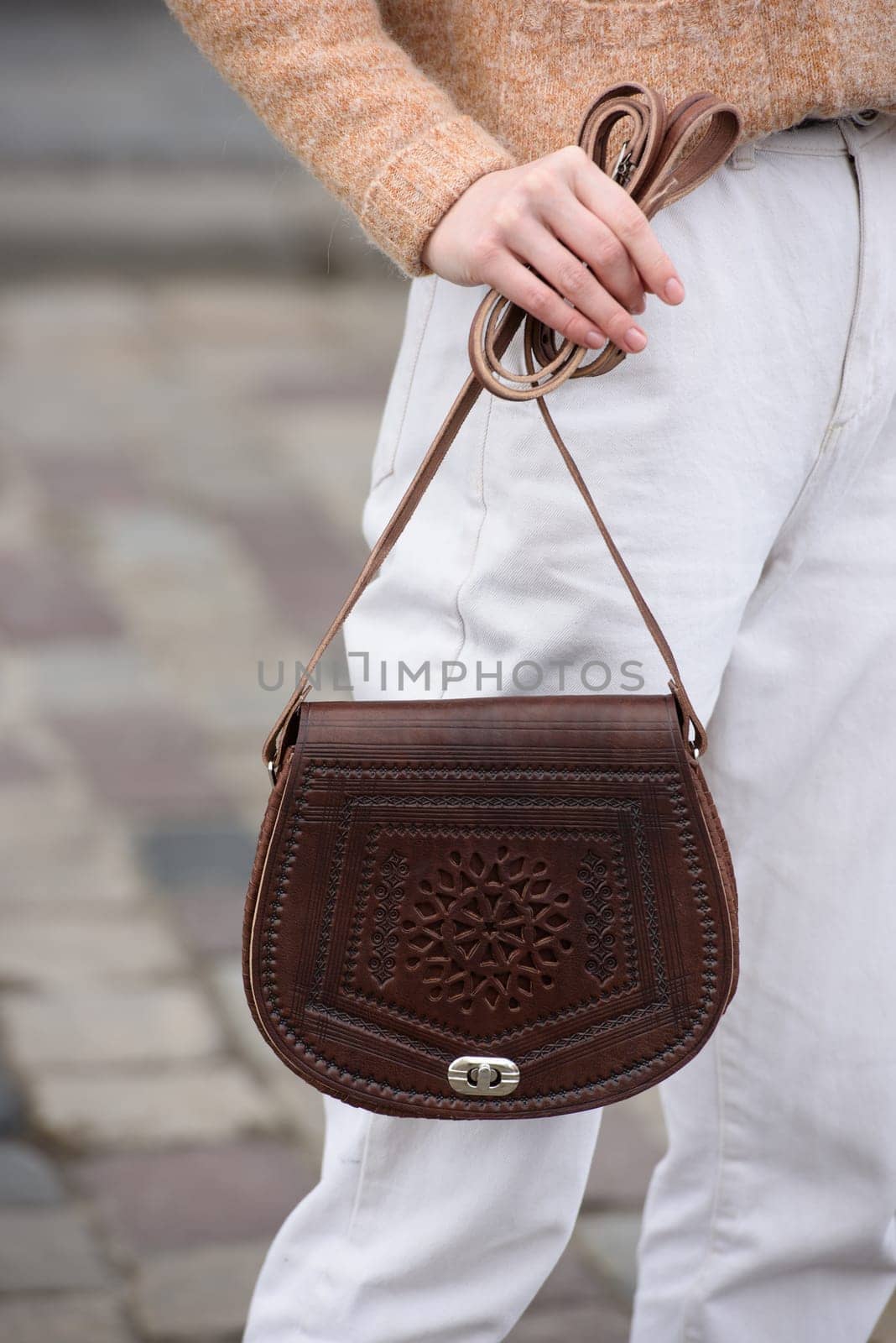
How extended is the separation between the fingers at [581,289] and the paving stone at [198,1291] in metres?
1.05

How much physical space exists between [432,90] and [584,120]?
0.34 ft

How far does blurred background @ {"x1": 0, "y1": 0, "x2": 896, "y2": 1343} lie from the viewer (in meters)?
1.66

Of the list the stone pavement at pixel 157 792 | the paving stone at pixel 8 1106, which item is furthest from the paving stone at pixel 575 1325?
the paving stone at pixel 8 1106

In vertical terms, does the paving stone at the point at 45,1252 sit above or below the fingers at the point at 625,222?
below

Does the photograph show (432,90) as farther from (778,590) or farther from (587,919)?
(587,919)

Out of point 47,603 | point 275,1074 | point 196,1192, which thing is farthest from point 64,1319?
point 47,603

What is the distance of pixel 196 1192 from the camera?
67.5 inches

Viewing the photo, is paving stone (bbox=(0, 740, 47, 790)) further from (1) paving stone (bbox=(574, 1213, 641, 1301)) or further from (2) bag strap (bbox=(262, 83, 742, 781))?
(2) bag strap (bbox=(262, 83, 742, 781))

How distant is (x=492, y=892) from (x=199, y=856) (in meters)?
1.41

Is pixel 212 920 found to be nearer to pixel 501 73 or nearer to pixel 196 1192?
pixel 196 1192

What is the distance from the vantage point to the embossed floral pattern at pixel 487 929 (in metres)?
1.02

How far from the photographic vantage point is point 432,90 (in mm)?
995

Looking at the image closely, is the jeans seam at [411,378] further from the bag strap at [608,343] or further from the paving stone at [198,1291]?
the paving stone at [198,1291]

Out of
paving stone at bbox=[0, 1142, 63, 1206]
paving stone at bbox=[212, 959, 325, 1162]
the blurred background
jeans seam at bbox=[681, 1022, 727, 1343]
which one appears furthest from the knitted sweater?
paving stone at bbox=[0, 1142, 63, 1206]
